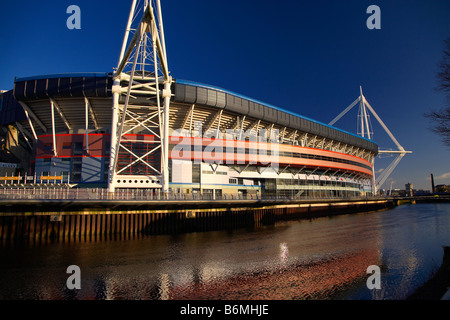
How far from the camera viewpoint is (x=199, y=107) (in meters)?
47.4

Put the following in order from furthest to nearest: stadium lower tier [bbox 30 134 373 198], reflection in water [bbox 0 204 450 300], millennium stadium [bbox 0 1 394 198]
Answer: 1. stadium lower tier [bbox 30 134 373 198]
2. millennium stadium [bbox 0 1 394 198]
3. reflection in water [bbox 0 204 450 300]

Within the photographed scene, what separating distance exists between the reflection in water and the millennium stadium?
520 inches

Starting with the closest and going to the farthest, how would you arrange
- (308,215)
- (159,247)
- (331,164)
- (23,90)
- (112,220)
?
(159,247) → (112,220) → (23,90) → (308,215) → (331,164)

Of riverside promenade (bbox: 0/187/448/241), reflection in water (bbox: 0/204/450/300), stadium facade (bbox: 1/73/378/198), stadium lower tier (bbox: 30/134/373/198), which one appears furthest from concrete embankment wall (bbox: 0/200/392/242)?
Answer: stadium facade (bbox: 1/73/378/198)

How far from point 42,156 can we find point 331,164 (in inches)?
2520

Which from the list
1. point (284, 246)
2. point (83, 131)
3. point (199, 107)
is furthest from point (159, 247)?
point (83, 131)

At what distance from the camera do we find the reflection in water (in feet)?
43.2

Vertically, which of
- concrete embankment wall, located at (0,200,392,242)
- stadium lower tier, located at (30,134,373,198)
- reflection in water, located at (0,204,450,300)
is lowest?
reflection in water, located at (0,204,450,300)

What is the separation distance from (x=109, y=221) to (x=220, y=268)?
1811 cm

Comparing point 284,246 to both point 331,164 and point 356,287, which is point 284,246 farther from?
point 331,164

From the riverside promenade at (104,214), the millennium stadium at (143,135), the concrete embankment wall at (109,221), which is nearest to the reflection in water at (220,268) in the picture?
the concrete embankment wall at (109,221)

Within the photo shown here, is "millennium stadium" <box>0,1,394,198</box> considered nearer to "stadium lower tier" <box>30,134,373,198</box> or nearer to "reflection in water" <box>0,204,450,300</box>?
"stadium lower tier" <box>30,134,373,198</box>

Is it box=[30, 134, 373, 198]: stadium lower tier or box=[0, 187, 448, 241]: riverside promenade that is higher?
box=[30, 134, 373, 198]: stadium lower tier

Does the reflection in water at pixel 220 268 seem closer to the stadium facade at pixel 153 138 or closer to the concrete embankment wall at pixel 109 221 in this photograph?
the concrete embankment wall at pixel 109 221
